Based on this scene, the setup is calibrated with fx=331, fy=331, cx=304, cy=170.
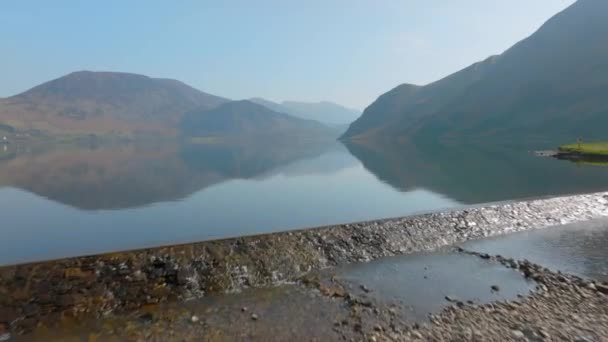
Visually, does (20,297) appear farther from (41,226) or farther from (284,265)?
(41,226)

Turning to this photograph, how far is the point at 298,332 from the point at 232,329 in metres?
2.61

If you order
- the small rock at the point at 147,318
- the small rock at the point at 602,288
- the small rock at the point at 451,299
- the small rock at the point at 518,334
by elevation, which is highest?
the small rock at the point at 147,318

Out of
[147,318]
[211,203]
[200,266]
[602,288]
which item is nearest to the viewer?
[147,318]

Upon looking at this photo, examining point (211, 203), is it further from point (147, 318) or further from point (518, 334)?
point (518, 334)

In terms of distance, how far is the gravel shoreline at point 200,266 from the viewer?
14250 mm

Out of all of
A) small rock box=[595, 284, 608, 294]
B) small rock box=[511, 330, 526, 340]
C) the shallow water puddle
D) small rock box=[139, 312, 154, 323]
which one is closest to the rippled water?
small rock box=[595, 284, 608, 294]

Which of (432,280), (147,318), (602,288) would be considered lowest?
(602,288)

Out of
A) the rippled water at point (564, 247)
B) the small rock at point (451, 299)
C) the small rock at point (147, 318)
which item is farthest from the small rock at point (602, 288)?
the small rock at point (147, 318)

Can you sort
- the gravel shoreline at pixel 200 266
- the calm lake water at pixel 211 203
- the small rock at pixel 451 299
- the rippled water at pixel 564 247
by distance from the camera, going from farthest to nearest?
the calm lake water at pixel 211 203, the rippled water at pixel 564 247, the small rock at pixel 451 299, the gravel shoreline at pixel 200 266

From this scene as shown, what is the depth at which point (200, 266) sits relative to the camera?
17016 millimetres

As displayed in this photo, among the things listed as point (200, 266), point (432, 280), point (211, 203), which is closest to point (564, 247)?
point (432, 280)

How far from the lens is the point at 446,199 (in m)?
40.4

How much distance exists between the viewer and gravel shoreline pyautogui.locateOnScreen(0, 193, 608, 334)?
1425cm

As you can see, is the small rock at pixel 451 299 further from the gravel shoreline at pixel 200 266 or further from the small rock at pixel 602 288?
the small rock at pixel 602 288
